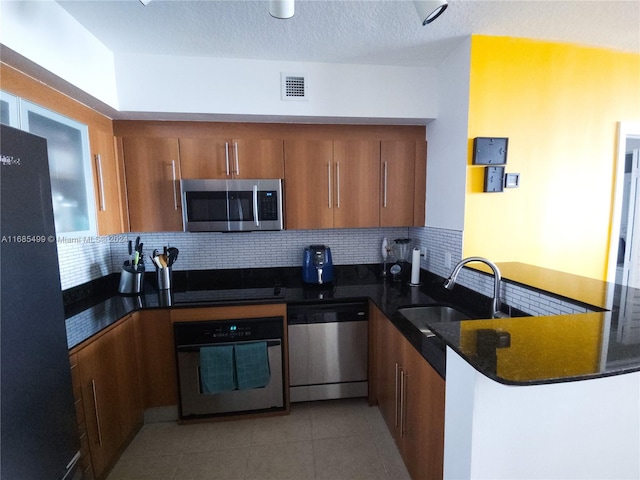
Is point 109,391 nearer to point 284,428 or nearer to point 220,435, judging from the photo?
point 220,435

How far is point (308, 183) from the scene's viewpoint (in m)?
2.13

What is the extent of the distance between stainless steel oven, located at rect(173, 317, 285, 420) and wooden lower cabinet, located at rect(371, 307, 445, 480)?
69 cm

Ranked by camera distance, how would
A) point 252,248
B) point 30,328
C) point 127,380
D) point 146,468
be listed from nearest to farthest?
point 30,328
point 146,468
point 127,380
point 252,248

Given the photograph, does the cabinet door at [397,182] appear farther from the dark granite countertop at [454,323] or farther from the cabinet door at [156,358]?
the cabinet door at [156,358]

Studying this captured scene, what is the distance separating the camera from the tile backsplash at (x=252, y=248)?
1937 mm

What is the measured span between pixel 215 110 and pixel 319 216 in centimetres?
101

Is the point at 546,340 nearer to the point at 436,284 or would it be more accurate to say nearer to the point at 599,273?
the point at 436,284

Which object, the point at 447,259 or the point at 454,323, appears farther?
the point at 447,259

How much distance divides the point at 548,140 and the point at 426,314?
1.30 meters

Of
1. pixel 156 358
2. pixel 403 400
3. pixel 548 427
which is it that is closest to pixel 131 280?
pixel 156 358

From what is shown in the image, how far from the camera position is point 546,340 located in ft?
2.51

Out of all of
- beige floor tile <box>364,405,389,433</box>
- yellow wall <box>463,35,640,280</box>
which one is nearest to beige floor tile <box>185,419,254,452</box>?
beige floor tile <box>364,405,389,433</box>

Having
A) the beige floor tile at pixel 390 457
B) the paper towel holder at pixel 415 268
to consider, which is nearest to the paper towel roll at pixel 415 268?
the paper towel holder at pixel 415 268

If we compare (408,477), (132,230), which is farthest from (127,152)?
(408,477)
